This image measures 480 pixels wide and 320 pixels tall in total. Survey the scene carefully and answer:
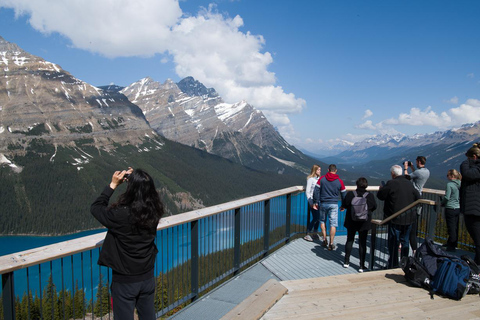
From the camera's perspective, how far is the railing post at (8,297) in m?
2.86

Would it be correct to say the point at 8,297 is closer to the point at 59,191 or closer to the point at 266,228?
the point at 266,228

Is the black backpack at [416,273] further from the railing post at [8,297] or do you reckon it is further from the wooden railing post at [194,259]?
the railing post at [8,297]

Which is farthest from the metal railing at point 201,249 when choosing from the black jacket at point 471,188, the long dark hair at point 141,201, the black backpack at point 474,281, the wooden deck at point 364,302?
the black backpack at point 474,281

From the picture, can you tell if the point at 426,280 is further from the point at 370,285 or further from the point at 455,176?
the point at 455,176

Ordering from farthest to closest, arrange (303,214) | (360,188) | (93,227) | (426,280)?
(93,227)
(303,214)
(360,188)
(426,280)

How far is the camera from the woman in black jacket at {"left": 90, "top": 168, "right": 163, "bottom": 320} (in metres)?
3.14

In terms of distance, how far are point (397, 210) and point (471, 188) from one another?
1.26 metres

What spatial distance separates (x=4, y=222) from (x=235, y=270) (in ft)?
496

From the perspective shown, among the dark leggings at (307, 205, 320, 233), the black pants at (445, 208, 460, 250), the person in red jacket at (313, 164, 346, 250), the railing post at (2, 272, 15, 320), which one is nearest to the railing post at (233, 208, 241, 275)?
the person in red jacket at (313, 164, 346, 250)

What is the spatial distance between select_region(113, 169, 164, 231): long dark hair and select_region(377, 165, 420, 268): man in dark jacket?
500 centimetres

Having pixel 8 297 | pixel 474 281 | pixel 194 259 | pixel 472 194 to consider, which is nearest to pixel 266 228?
pixel 194 259

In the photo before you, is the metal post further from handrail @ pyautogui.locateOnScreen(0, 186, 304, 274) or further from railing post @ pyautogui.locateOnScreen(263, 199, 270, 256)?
handrail @ pyautogui.locateOnScreen(0, 186, 304, 274)

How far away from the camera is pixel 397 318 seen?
413 centimetres

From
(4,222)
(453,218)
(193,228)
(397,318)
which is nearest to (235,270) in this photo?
(193,228)
